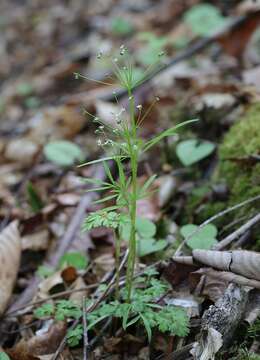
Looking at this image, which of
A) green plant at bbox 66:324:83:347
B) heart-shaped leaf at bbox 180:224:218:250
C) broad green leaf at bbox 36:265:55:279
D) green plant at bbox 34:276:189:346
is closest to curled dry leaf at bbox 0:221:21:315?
broad green leaf at bbox 36:265:55:279

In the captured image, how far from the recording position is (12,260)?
88.1 inches

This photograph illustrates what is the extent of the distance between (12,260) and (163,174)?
1024 millimetres

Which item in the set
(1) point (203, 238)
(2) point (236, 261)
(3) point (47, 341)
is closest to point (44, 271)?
(3) point (47, 341)

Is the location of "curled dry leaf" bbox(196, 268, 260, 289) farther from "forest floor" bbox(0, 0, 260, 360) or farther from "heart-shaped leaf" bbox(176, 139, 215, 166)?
"heart-shaped leaf" bbox(176, 139, 215, 166)

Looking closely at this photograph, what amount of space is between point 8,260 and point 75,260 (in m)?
0.33

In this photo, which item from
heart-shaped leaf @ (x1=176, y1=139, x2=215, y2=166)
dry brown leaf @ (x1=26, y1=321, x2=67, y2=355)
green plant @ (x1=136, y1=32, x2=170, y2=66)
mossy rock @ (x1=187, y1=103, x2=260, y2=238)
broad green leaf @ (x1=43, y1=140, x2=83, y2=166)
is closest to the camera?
dry brown leaf @ (x1=26, y1=321, x2=67, y2=355)

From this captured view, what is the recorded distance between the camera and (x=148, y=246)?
2037 millimetres

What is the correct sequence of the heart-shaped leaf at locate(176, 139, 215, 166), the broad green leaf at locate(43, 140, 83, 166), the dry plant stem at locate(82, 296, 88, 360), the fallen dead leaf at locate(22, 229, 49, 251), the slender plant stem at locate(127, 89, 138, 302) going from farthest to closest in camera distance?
the broad green leaf at locate(43, 140, 83, 166), the fallen dead leaf at locate(22, 229, 49, 251), the heart-shaped leaf at locate(176, 139, 215, 166), the dry plant stem at locate(82, 296, 88, 360), the slender plant stem at locate(127, 89, 138, 302)

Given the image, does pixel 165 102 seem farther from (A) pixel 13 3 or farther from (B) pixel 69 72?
(A) pixel 13 3

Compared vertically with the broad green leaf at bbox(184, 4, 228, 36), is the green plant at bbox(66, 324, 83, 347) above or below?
below

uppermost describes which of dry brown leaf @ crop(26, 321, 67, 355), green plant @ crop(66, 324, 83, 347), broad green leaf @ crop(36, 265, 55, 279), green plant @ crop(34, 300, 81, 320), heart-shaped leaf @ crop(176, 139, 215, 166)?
heart-shaped leaf @ crop(176, 139, 215, 166)

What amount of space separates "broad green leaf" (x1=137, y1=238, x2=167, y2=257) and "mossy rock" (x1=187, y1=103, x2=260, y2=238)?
302 mm

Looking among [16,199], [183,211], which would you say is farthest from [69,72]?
[183,211]

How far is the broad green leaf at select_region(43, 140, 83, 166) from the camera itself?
2.97 m
